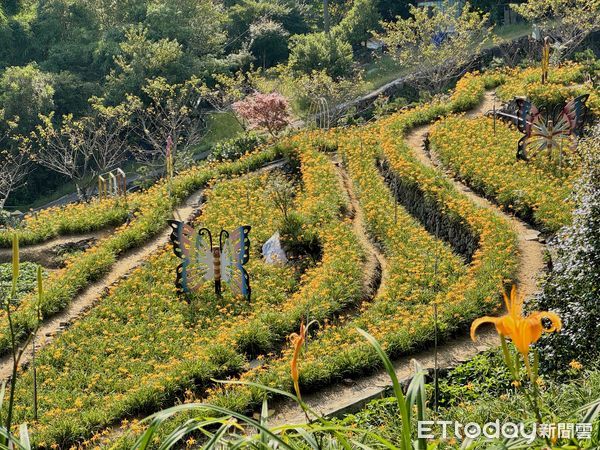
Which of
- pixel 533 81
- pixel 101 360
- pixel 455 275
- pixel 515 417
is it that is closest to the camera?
pixel 515 417

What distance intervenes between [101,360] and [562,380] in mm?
5946

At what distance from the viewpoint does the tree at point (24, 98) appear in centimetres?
2978

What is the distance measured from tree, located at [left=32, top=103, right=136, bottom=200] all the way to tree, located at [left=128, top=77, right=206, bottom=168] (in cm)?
64

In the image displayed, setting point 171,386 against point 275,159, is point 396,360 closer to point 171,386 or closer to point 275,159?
point 171,386

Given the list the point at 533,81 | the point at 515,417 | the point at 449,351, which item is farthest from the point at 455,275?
the point at 533,81

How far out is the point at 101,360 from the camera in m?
11.3

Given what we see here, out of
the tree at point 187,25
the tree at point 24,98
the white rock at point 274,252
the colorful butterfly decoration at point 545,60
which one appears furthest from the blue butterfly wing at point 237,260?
the tree at point 187,25

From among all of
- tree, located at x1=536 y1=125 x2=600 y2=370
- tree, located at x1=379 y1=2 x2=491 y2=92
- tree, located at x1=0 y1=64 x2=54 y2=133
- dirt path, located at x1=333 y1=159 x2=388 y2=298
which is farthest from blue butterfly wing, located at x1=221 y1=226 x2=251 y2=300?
tree, located at x1=0 y1=64 x2=54 y2=133

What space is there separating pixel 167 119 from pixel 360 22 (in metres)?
13.0

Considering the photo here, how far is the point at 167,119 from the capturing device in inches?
1054

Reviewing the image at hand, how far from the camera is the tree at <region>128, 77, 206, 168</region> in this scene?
26266mm

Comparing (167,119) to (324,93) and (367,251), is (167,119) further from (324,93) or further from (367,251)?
(367,251)

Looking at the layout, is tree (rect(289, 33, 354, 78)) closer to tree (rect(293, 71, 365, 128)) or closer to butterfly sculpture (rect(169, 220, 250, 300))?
tree (rect(293, 71, 365, 128))

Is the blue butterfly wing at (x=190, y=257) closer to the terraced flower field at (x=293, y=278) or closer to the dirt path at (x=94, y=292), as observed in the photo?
the terraced flower field at (x=293, y=278)
